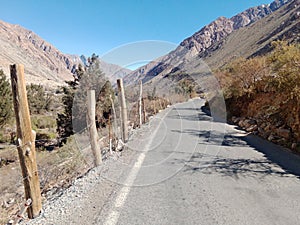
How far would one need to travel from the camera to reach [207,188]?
4.01 m

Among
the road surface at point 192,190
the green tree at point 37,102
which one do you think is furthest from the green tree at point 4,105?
the road surface at point 192,190

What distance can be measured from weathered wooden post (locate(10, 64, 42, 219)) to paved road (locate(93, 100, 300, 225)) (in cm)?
97

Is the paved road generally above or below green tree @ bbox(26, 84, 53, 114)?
below

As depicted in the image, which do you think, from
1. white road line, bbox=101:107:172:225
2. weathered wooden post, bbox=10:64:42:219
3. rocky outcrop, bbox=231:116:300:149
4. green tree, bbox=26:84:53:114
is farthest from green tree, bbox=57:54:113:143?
green tree, bbox=26:84:53:114

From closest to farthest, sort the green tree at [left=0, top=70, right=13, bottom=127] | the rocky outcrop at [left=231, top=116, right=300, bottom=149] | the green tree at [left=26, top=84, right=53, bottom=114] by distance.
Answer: the rocky outcrop at [left=231, top=116, right=300, bottom=149], the green tree at [left=0, top=70, right=13, bottom=127], the green tree at [left=26, top=84, right=53, bottom=114]

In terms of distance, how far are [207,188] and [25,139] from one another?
304 centimetres

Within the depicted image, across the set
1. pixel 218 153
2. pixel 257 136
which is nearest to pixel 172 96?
pixel 257 136

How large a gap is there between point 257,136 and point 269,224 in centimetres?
698

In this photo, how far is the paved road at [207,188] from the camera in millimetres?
3062

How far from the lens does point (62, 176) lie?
6.09m

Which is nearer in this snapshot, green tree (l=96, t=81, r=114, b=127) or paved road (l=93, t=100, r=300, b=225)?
paved road (l=93, t=100, r=300, b=225)

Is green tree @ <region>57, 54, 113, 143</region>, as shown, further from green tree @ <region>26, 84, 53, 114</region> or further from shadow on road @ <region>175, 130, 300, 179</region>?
green tree @ <region>26, 84, 53, 114</region>

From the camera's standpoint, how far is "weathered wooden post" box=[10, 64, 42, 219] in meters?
2.95

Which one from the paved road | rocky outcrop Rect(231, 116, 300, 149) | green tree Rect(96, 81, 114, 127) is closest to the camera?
the paved road
